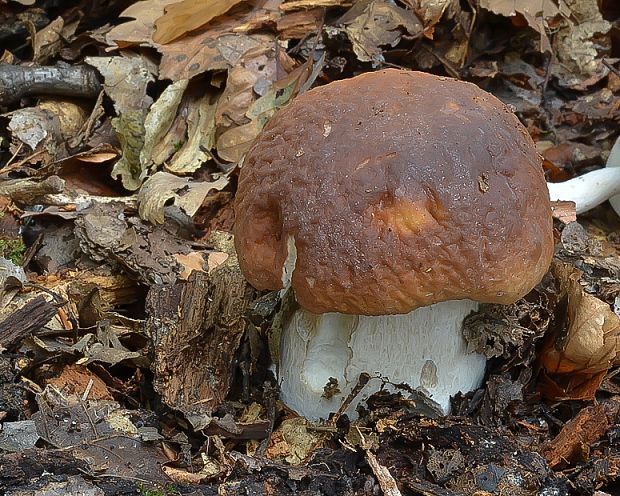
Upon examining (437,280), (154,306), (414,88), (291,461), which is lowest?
(291,461)

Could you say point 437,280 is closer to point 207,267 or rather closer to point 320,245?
point 320,245

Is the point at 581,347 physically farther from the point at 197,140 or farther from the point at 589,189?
the point at 197,140

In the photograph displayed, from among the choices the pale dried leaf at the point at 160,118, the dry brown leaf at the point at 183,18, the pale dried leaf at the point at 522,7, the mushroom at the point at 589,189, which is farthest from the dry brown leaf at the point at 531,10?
the pale dried leaf at the point at 160,118

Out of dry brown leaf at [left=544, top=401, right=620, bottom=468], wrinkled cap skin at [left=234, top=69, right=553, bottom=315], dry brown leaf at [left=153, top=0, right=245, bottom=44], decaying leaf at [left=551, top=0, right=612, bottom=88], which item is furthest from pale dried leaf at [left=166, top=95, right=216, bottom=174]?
decaying leaf at [left=551, top=0, right=612, bottom=88]

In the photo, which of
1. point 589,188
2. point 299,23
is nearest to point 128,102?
point 299,23

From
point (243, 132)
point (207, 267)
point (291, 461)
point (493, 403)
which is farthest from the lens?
point (243, 132)

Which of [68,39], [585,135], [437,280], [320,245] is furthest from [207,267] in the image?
[585,135]
